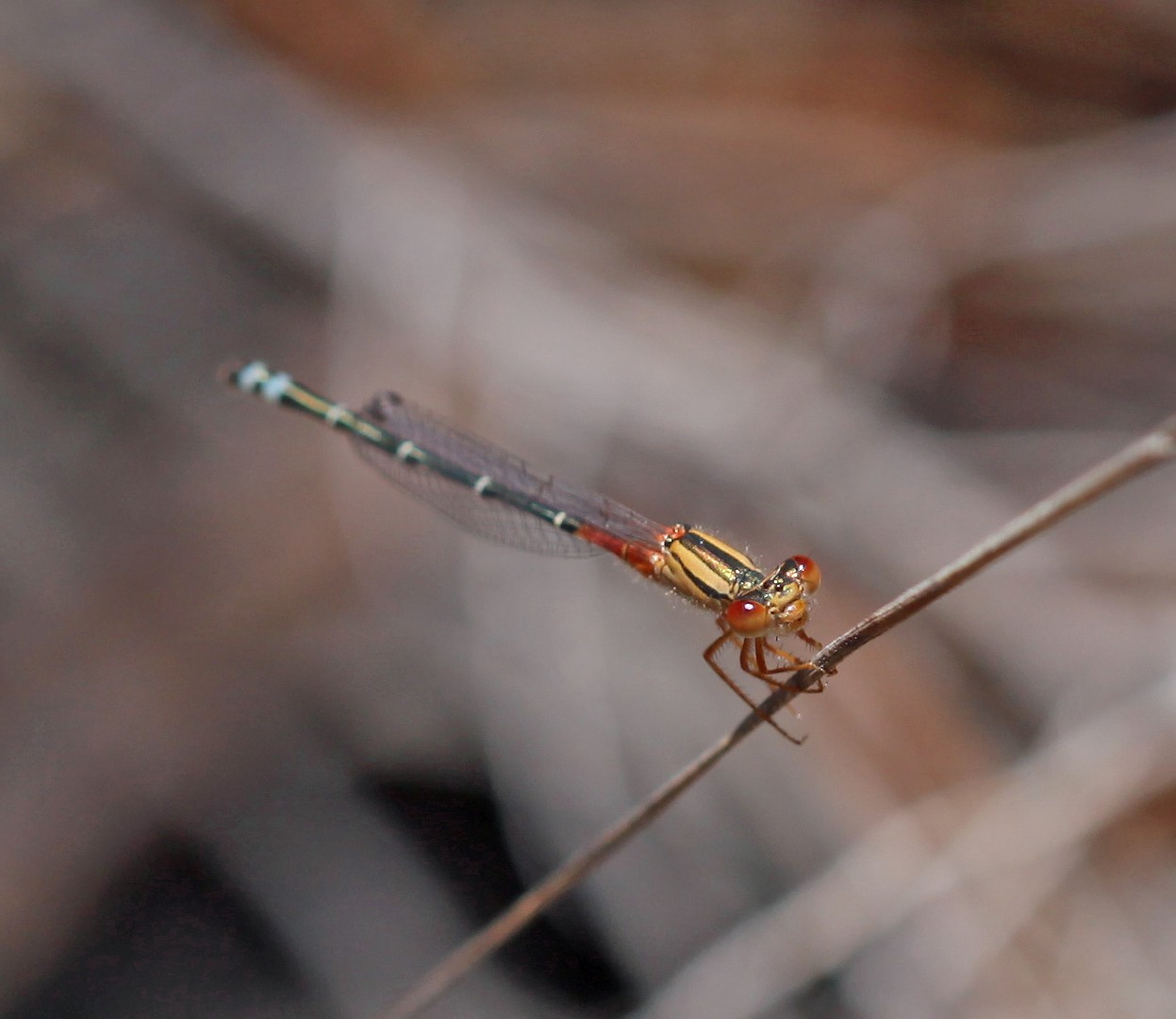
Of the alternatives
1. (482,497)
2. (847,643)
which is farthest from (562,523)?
(847,643)

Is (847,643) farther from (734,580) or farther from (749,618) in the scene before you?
(734,580)

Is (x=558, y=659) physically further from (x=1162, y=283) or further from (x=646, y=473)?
(x=1162, y=283)

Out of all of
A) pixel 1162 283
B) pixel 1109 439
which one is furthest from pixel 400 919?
pixel 1162 283

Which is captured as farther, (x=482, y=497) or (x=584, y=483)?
(x=584, y=483)

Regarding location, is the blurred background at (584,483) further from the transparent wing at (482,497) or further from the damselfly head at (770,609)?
the damselfly head at (770,609)

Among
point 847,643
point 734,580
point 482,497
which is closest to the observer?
A: point 847,643

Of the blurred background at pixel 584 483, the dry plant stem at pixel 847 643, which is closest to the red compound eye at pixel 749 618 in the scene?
the dry plant stem at pixel 847 643
